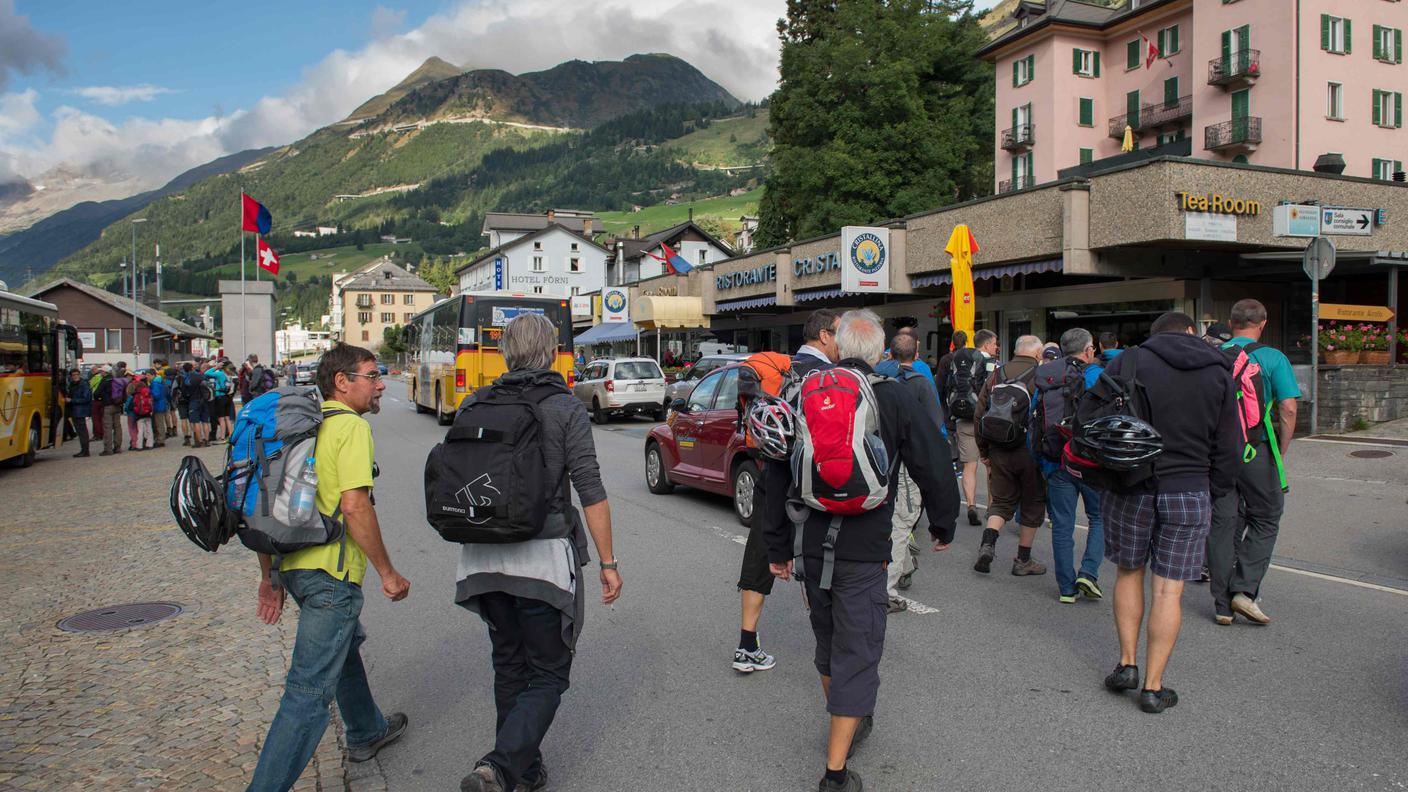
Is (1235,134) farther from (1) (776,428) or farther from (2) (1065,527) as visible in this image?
(1) (776,428)

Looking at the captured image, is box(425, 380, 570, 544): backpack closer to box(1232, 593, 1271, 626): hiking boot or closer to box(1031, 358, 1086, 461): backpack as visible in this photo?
box(1031, 358, 1086, 461): backpack

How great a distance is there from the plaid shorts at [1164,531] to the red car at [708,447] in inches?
179

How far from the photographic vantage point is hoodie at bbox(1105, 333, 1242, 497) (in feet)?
13.8

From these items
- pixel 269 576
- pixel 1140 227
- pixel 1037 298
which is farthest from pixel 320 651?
pixel 1037 298

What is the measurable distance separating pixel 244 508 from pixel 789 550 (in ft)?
6.76

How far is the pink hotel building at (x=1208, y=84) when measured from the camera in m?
33.3

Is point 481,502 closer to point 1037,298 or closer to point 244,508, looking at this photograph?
point 244,508

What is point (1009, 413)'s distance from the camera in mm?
6535

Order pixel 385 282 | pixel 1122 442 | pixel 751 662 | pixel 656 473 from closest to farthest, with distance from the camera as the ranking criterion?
pixel 1122 442 < pixel 751 662 < pixel 656 473 < pixel 385 282

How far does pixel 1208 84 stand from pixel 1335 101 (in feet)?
14.1

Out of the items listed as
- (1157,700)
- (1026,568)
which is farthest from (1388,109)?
(1157,700)

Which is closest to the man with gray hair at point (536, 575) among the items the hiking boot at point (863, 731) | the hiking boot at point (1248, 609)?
the hiking boot at point (863, 731)

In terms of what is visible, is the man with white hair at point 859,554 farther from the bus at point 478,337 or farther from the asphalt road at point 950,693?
the bus at point 478,337

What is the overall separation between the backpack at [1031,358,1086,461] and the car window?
169 inches
